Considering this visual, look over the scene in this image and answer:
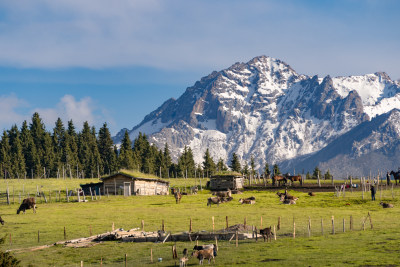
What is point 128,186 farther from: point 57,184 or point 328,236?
point 328,236

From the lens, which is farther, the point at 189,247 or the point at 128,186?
the point at 128,186

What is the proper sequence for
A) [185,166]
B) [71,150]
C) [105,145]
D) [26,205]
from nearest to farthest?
[26,205] → [71,150] → [105,145] → [185,166]

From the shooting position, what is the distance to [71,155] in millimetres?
168250

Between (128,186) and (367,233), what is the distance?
63.8 m

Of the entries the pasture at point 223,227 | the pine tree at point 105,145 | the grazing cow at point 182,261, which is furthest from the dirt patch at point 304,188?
the grazing cow at point 182,261

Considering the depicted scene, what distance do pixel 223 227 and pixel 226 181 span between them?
216ft

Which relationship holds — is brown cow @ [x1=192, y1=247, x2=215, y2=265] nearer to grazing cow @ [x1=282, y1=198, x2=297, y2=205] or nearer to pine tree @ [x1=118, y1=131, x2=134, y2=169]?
grazing cow @ [x1=282, y1=198, x2=297, y2=205]

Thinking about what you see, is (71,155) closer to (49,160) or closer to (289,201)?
(49,160)

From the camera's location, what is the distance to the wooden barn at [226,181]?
11800 cm

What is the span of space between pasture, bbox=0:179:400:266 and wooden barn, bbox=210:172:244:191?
22.9m

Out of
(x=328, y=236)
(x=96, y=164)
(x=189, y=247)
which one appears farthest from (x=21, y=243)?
(x=96, y=164)

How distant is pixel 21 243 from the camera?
4862cm

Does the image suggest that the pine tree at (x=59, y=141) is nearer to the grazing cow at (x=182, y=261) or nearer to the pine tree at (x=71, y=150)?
the pine tree at (x=71, y=150)

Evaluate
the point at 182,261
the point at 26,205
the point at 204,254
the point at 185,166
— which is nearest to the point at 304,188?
the point at 26,205
